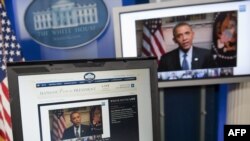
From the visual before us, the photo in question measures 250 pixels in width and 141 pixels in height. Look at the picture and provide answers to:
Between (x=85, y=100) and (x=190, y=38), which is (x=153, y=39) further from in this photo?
(x=85, y=100)

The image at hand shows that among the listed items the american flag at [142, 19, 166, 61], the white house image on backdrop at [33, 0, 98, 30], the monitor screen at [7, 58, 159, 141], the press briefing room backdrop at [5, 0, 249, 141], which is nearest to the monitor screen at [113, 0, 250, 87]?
the american flag at [142, 19, 166, 61]

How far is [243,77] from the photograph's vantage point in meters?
1.15

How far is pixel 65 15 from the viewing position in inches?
55.7

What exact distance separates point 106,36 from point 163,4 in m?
0.48

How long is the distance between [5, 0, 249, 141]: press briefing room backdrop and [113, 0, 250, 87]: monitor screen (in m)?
0.23

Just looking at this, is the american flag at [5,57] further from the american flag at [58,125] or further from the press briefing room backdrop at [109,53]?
the american flag at [58,125]

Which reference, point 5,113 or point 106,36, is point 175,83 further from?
point 5,113

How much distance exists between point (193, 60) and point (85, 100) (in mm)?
764

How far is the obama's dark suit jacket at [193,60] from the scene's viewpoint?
1.15 meters

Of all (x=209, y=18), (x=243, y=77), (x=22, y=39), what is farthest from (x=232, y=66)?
(x=22, y=39)

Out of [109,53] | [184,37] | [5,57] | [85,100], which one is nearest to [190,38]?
[184,37]

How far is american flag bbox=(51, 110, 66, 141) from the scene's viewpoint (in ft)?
1.78

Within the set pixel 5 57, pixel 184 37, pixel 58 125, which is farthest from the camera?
pixel 5 57

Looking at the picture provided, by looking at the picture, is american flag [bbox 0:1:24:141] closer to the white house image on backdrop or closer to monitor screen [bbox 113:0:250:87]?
the white house image on backdrop
